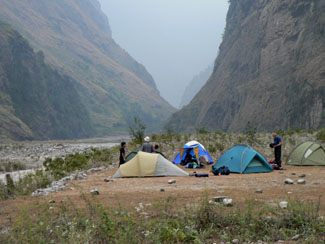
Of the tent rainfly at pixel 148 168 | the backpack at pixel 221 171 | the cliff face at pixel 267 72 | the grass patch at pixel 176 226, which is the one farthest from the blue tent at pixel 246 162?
the cliff face at pixel 267 72

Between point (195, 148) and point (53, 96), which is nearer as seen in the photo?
point (195, 148)

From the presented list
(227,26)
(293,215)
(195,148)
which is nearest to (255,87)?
(227,26)

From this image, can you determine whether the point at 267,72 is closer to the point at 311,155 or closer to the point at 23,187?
the point at 311,155

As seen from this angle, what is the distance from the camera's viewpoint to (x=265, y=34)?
64.8m

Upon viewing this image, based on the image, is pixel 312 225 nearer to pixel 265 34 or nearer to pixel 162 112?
pixel 265 34

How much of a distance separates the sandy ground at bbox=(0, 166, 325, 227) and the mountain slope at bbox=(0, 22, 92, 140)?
61527 mm

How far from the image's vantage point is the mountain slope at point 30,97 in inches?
2908

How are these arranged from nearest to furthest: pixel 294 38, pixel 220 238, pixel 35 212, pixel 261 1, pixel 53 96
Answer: pixel 220 238
pixel 35 212
pixel 294 38
pixel 261 1
pixel 53 96

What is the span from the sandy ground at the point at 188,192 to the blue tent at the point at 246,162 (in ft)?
4.87

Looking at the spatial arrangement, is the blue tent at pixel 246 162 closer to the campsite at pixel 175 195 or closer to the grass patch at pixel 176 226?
the campsite at pixel 175 195

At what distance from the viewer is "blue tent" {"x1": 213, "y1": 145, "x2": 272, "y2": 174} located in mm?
13562

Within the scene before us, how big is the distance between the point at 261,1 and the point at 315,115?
35.2 metres

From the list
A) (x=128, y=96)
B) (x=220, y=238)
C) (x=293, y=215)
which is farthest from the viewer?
(x=128, y=96)

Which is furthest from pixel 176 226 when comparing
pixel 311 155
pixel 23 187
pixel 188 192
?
pixel 311 155
